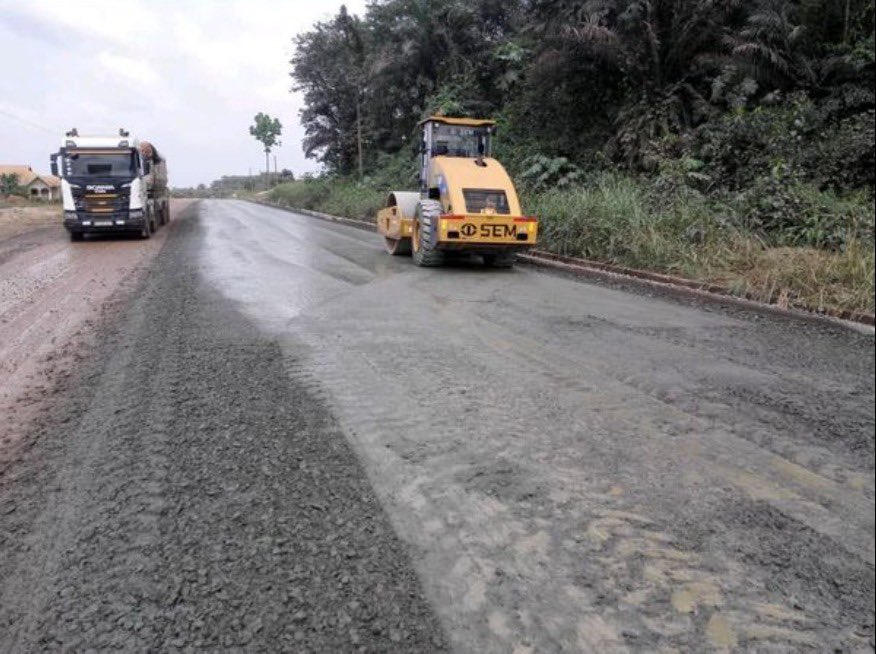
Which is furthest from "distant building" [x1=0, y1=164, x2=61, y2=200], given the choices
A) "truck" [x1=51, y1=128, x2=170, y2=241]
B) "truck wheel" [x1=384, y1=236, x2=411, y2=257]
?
"truck wheel" [x1=384, y1=236, x2=411, y2=257]

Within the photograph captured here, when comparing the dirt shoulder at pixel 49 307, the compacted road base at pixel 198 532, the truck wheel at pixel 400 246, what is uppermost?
the truck wheel at pixel 400 246

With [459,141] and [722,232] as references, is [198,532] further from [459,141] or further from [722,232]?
[459,141]

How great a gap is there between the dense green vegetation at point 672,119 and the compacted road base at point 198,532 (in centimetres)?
194

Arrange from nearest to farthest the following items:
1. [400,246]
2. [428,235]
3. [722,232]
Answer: [722,232] < [428,235] < [400,246]

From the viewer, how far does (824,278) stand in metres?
1.59

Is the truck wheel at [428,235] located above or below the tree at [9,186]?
below

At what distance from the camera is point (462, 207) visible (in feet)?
37.8

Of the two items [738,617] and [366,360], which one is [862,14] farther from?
[738,617]

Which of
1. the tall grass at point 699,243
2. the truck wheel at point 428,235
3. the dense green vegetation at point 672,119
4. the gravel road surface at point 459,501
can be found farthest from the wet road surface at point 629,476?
the truck wheel at point 428,235

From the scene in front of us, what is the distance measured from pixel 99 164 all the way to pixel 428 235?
1135 cm

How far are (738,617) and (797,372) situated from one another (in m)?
0.98

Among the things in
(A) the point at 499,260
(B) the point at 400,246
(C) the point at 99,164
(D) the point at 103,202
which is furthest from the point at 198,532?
(C) the point at 99,164

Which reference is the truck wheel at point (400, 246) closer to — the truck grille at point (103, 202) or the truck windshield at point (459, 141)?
the truck windshield at point (459, 141)

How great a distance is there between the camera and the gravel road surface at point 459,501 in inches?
94.9
